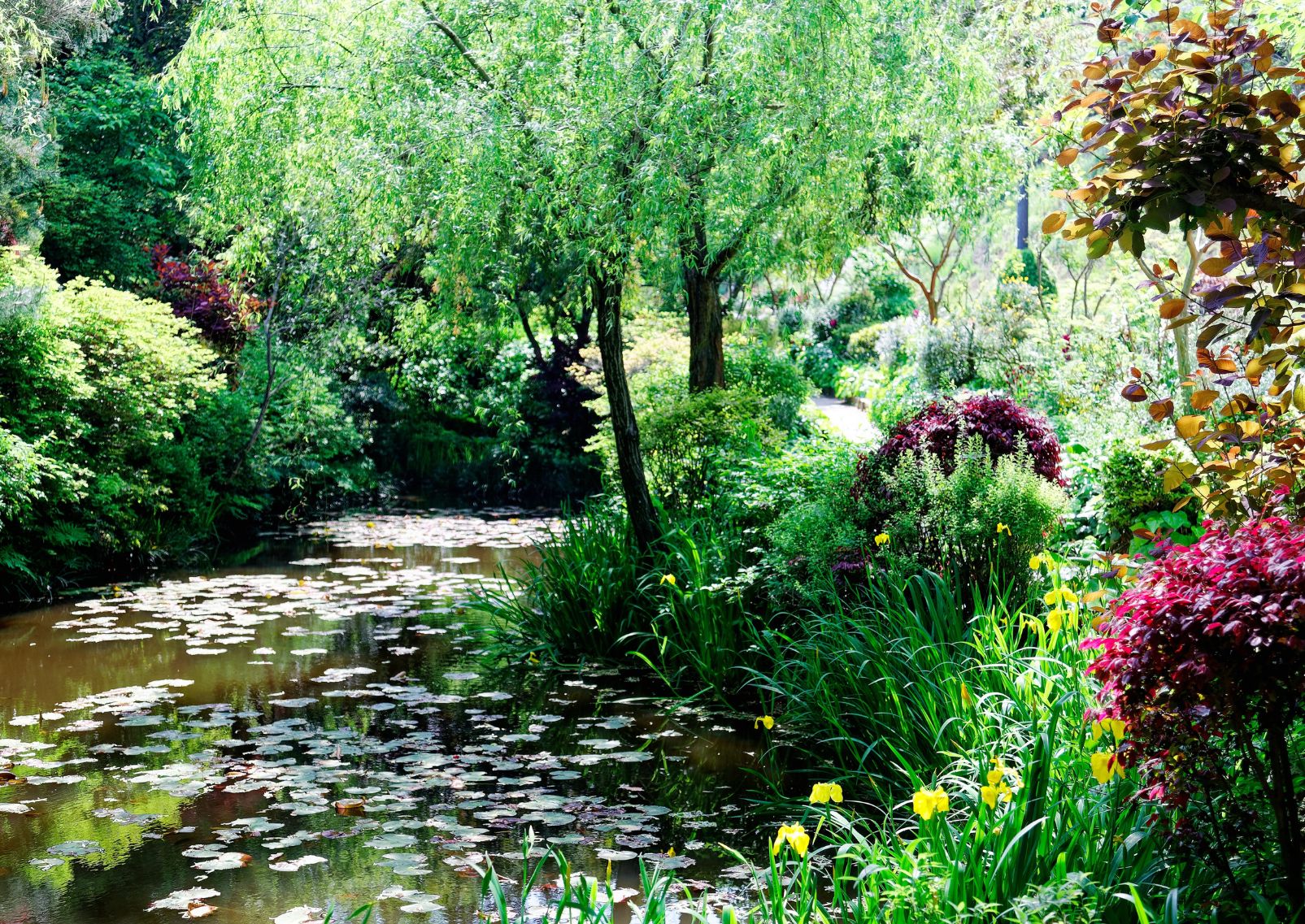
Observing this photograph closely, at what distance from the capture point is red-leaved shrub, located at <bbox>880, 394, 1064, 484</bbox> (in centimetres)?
672

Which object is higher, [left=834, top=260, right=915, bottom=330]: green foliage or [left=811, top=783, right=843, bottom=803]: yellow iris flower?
[left=834, top=260, right=915, bottom=330]: green foliage

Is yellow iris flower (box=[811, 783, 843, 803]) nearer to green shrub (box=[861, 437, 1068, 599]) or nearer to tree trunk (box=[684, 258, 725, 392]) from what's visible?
green shrub (box=[861, 437, 1068, 599])

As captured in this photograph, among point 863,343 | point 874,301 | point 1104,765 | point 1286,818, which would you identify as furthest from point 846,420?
point 1286,818

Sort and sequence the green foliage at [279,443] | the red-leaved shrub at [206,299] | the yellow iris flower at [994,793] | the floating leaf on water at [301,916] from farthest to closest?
the red-leaved shrub at [206,299], the green foliage at [279,443], the floating leaf on water at [301,916], the yellow iris flower at [994,793]

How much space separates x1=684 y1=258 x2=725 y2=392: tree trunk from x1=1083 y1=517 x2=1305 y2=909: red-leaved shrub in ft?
26.1

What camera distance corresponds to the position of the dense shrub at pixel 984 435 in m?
6.72

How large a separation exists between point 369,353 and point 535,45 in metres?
9.78

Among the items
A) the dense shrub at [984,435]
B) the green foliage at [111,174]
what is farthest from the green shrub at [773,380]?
the green foliage at [111,174]

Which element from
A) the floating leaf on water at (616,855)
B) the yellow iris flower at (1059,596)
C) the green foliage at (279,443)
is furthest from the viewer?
the green foliage at (279,443)

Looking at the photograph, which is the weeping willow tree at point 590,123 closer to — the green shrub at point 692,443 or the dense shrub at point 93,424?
the green shrub at point 692,443

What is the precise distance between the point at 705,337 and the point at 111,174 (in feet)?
32.1

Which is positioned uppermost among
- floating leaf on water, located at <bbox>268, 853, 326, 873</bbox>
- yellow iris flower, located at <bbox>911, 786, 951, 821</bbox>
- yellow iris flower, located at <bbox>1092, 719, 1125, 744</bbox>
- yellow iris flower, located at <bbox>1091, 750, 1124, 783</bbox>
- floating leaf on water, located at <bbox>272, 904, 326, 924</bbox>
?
yellow iris flower, located at <bbox>1092, 719, 1125, 744</bbox>

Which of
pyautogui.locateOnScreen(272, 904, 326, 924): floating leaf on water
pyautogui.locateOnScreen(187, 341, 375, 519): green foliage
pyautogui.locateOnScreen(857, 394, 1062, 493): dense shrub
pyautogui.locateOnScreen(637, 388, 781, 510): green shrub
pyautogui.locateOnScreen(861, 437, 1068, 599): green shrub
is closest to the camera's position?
pyautogui.locateOnScreen(272, 904, 326, 924): floating leaf on water

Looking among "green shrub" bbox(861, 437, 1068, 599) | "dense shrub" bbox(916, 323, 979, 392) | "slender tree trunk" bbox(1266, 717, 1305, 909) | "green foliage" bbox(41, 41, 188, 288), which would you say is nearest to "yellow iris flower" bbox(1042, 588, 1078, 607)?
"slender tree trunk" bbox(1266, 717, 1305, 909)
